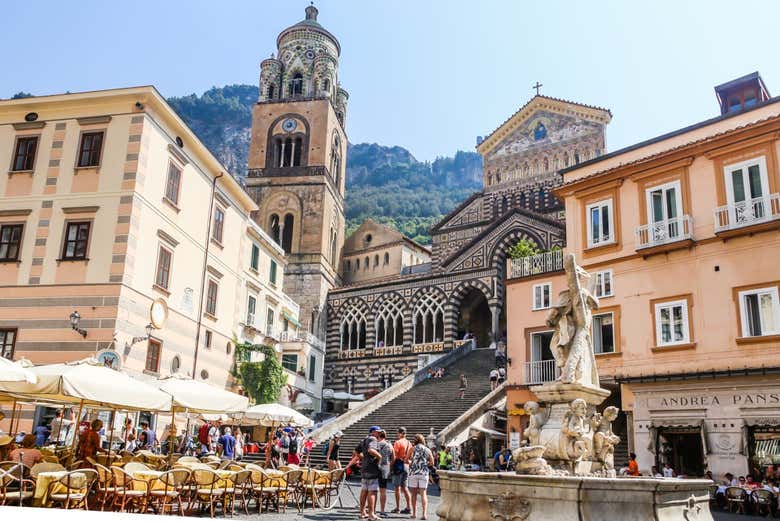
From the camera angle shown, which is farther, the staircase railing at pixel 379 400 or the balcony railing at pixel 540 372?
the staircase railing at pixel 379 400

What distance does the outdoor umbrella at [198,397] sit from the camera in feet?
44.0

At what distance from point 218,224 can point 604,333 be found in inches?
571

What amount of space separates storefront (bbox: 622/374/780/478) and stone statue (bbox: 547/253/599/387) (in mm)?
9086

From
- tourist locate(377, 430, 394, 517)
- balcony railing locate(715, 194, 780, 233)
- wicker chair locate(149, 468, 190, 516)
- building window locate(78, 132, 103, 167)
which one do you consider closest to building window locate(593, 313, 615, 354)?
balcony railing locate(715, 194, 780, 233)

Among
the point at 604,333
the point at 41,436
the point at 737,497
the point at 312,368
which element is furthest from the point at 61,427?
the point at 312,368

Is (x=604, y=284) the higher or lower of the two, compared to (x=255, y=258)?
lower

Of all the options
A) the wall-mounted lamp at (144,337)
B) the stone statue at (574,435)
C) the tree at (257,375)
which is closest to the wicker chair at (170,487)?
the stone statue at (574,435)

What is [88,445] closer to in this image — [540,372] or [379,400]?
[540,372]

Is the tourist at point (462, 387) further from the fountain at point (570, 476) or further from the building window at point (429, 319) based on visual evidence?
the fountain at point (570, 476)

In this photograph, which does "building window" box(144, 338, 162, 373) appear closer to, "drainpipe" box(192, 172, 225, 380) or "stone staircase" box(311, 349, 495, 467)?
"drainpipe" box(192, 172, 225, 380)

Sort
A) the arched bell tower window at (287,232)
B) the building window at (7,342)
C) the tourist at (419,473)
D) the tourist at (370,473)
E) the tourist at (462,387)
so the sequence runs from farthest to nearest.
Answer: the arched bell tower window at (287,232) < the tourist at (462,387) < the building window at (7,342) < the tourist at (419,473) < the tourist at (370,473)

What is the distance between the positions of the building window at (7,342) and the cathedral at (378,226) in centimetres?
2301

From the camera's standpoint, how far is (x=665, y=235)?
19.1m

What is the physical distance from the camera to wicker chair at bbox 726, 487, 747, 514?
49.1 ft
